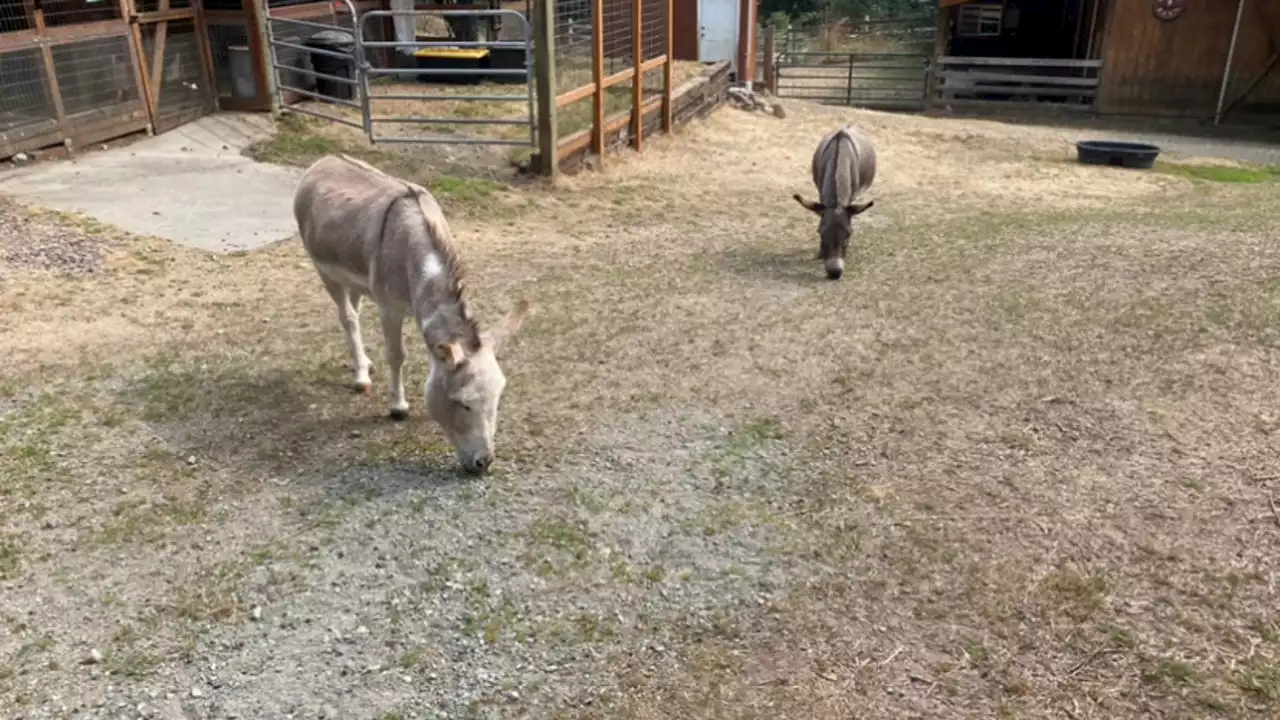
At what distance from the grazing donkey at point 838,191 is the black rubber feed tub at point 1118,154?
19.3ft

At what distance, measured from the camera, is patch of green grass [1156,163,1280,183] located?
12.2 m

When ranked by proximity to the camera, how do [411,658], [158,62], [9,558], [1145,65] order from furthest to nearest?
[1145,65]
[158,62]
[9,558]
[411,658]

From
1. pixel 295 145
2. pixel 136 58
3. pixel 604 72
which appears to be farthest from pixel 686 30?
pixel 136 58

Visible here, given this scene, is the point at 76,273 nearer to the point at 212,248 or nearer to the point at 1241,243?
the point at 212,248

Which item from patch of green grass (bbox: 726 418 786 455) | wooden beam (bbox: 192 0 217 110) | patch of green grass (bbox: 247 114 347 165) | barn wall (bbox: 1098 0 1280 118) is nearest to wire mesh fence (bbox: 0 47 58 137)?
patch of green grass (bbox: 247 114 347 165)

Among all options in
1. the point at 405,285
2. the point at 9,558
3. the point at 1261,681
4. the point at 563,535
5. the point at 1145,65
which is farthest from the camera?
the point at 1145,65

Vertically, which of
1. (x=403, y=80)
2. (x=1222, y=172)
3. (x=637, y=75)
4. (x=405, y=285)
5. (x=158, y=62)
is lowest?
(x=1222, y=172)

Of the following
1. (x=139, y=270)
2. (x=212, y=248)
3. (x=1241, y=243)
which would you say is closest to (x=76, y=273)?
(x=139, y=270)

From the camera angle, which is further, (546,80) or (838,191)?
(546,80)

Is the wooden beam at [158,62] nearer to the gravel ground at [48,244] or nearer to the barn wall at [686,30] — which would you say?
the gravel ground at [48,244]

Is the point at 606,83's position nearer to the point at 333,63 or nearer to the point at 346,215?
the point at 333,63

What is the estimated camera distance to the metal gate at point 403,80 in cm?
935

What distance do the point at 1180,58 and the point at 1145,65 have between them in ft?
1.98

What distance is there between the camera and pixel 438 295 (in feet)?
13.6
